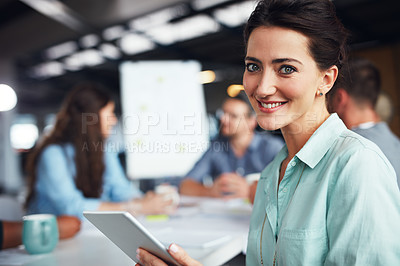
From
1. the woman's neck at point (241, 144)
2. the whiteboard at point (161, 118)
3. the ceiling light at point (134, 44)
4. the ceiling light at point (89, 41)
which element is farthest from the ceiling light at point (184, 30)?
the woman's neck at point (241, 144)

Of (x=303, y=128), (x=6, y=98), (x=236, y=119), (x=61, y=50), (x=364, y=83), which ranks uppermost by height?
(x=61, y=50)

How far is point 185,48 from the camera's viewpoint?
7223 millimetres

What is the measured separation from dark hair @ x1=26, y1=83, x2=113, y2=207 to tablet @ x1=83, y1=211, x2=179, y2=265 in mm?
1338

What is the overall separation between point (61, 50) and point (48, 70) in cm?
176

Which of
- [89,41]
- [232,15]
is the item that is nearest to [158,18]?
[232,15]

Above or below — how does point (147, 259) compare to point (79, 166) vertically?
below

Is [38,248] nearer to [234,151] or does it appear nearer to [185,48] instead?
[234,151]

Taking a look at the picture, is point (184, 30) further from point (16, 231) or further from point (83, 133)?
point (16, 231)

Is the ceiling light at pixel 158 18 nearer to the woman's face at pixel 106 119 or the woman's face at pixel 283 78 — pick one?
the woman's face at pixel 106 119

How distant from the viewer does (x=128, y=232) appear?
883 mm

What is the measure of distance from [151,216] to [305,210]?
42.5 inches

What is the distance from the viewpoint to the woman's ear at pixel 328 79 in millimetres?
1005

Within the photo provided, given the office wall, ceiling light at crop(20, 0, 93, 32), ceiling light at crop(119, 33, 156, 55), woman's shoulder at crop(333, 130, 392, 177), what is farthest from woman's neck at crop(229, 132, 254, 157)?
the office wall

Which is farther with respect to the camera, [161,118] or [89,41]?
[89,41]
